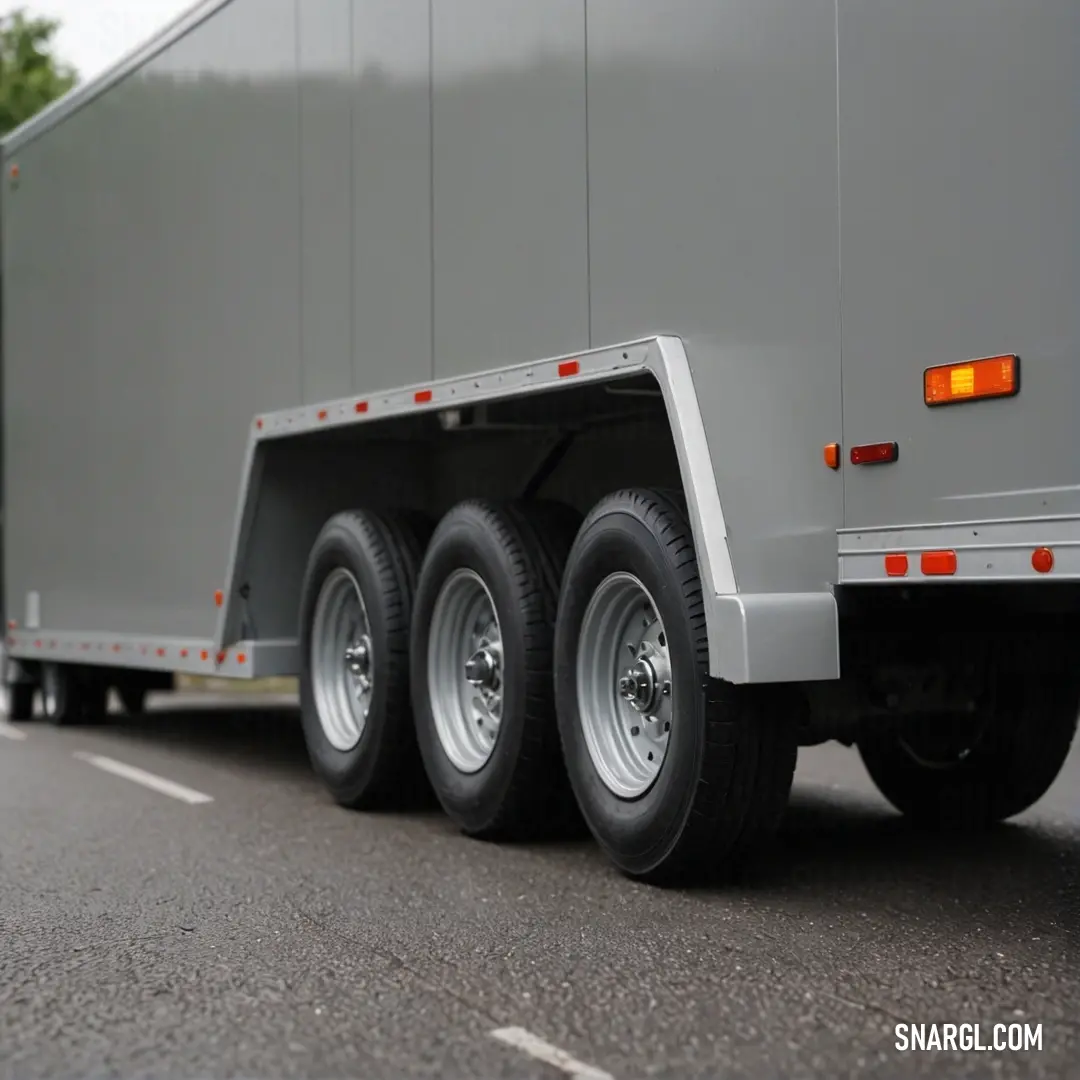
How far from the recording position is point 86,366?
10.9 metres

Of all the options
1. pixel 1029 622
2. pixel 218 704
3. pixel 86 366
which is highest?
pixel 86 366

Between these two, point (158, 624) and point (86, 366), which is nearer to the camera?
point (158, 624)

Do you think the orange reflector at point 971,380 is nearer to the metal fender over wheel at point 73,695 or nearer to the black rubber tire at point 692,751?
the black rubber tire at point 692,751

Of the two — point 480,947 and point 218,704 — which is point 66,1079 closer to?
point 480,947

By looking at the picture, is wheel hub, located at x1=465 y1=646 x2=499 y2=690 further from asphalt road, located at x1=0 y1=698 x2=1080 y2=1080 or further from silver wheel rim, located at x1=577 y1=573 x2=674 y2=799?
silver wheel rim, located at x1=577 y1=573 x2=674 y2=799

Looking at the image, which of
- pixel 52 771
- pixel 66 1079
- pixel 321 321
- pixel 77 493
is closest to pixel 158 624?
pixel 52 771

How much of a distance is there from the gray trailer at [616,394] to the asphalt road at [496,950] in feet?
1.33

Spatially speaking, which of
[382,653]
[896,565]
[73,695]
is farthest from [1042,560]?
[73,695]

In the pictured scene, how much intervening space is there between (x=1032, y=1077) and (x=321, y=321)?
5.35 meters

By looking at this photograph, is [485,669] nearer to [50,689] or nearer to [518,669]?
[518,669]

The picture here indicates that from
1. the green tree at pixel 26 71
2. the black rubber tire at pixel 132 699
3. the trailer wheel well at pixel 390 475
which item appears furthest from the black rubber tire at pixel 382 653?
the green tree at pixel 26 71

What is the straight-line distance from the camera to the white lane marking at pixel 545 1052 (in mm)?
3621

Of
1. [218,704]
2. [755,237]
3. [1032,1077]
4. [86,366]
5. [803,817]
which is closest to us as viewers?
[1032,1077]

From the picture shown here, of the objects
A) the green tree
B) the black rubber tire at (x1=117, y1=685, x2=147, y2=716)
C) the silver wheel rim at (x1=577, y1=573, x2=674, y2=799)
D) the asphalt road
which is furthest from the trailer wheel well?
the green tree
